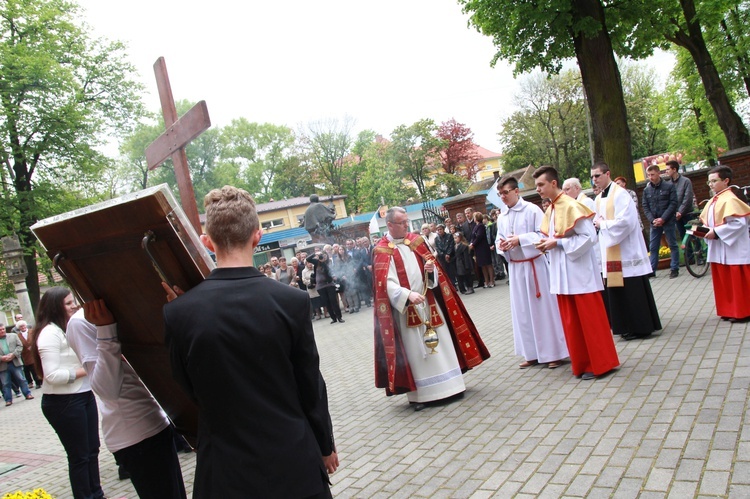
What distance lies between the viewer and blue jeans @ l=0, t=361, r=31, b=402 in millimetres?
13820

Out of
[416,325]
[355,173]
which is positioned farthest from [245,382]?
[355,173]

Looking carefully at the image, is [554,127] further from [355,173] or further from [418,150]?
[355,173]

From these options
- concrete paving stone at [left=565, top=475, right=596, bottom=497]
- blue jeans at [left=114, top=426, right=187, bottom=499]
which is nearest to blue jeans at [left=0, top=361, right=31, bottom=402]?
blue jeans at [left=114, top=426, right=187, bottom=499]

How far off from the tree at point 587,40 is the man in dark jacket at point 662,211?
177 centimetres

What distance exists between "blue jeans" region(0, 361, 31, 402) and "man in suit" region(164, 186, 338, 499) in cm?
1411

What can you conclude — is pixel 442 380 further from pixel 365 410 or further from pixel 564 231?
pixel 564 231

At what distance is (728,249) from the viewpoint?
276 inches

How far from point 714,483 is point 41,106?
26.0 meters

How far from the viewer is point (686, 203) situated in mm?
11359

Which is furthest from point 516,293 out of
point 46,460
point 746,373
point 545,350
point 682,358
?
Answer: point 46,460

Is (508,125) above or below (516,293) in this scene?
above

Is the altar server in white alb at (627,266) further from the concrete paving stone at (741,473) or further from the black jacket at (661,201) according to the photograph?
the black jacket at (661,201)

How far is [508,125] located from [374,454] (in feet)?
168

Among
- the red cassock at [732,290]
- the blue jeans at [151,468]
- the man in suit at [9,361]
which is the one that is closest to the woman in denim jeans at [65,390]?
the blue jeans at [151,468]
